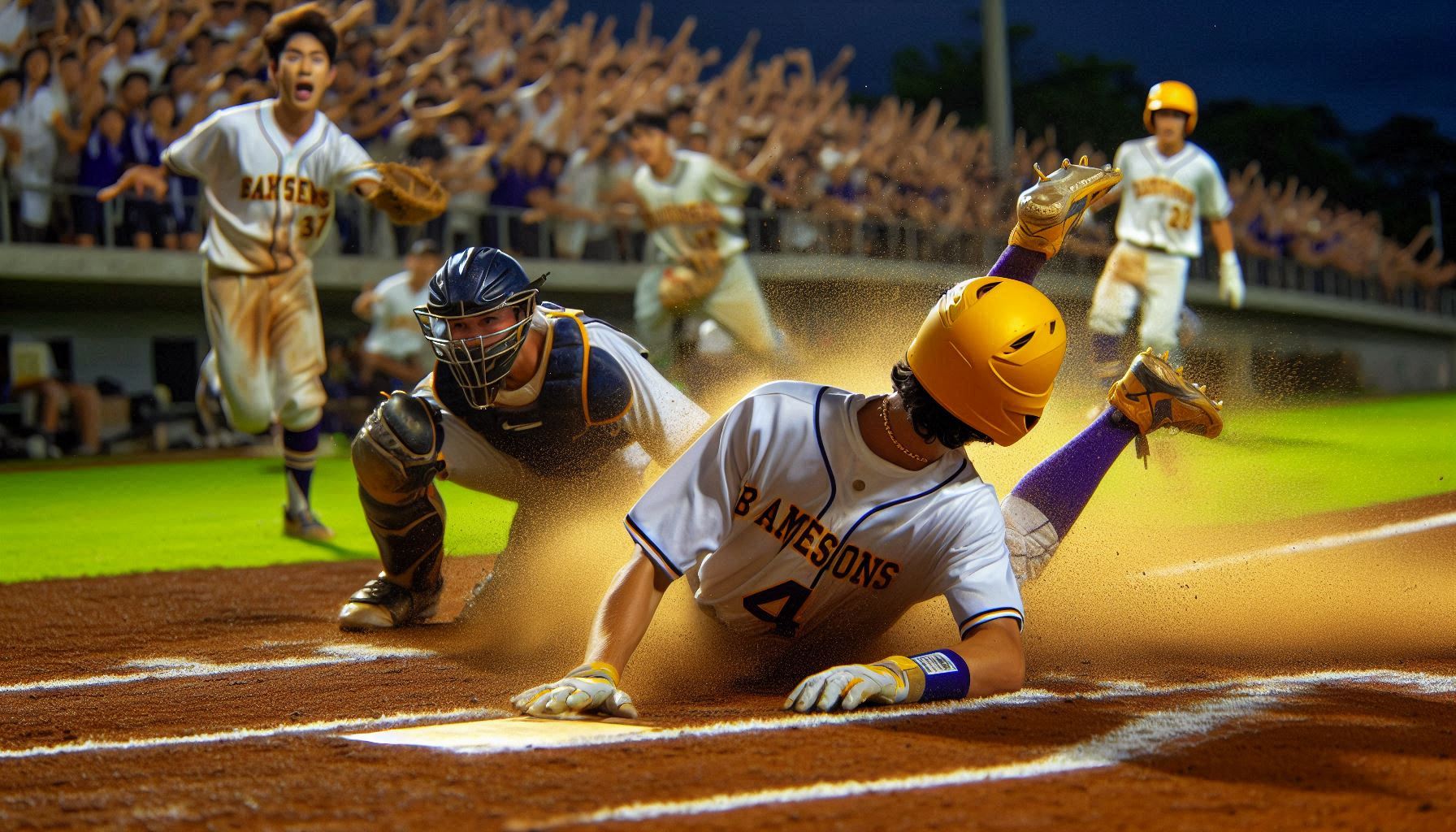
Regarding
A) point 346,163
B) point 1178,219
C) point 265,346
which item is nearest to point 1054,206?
point 346,163

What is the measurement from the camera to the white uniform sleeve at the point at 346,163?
299 inches

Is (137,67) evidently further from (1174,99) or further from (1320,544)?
(1320,544)

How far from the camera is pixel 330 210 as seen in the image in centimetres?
804

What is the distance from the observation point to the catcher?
7.70m

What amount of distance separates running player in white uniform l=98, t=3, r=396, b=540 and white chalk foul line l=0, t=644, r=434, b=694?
315cm

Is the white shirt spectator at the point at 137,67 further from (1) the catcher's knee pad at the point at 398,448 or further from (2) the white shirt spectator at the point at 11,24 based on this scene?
(1) the catcher's knee pad at the point at 398,448

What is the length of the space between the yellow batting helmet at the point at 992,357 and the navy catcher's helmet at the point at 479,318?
1.57 meters

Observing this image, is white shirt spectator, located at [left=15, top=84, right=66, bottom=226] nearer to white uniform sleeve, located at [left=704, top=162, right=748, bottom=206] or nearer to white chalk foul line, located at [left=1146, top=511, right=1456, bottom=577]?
white uniform sleeve, located at [left=704, top=162, right=748, bottom=206]

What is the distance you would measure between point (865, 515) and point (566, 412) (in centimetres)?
155

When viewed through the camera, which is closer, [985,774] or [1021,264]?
[985,774]

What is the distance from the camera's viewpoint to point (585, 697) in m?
3.38

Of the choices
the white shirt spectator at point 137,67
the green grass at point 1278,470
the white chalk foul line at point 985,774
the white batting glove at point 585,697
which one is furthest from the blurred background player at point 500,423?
the white shirt spectator at point 137,67

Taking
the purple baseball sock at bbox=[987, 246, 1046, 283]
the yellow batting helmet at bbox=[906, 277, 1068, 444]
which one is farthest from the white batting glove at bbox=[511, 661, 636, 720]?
the purple baseball sock at bbox=[987, 246, 1046, 283]

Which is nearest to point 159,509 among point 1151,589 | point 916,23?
point 1151,589
